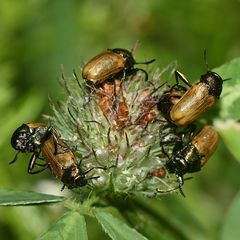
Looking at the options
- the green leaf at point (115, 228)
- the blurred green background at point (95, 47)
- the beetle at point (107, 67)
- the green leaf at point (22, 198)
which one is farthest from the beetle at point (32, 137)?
the blurred green background at point (95, 47)

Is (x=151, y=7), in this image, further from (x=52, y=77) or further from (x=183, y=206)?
(x=183, y=206)

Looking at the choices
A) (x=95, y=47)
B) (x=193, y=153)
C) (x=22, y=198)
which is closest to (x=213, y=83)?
(x=193, y=153)

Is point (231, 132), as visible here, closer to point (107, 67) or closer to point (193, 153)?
point (193, 153)

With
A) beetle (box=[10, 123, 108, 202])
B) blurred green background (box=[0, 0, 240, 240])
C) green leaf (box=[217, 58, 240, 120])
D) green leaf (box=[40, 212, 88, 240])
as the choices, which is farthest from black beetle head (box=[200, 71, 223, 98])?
A: blurred green background (box=[0, 0, 240, 240])

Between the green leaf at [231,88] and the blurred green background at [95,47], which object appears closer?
the green leaf at [231,88]

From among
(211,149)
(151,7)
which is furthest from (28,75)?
(211,149)

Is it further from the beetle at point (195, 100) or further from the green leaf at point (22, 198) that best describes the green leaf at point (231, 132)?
the green leaf at point (22, 198)
